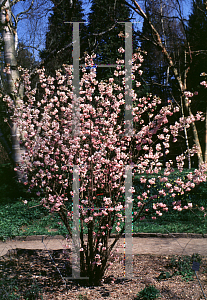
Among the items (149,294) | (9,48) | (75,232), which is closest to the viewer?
(149,294)

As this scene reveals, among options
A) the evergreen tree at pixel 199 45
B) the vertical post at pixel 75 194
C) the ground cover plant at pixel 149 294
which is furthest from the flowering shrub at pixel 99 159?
the evergreen tree at pixel 199 45

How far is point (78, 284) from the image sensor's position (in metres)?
3.70

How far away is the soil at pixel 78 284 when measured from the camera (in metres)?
3.32

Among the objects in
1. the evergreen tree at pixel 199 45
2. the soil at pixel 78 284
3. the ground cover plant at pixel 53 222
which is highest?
the evergreen tree at pixel 199 45

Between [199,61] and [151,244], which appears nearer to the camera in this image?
[151,244]

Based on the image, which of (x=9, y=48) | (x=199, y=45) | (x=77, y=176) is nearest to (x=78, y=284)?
(x=77, y=176)

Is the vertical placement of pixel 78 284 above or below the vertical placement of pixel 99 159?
below

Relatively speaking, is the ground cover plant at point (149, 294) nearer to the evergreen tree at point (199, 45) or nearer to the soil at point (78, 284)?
the soil at point (78, 284)

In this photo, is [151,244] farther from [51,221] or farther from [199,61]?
[199,61]

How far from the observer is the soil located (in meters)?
3.32

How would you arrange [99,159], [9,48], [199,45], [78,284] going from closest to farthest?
1. [99,159]
2. [78,284]
3. [9,48]
4. [199,45]

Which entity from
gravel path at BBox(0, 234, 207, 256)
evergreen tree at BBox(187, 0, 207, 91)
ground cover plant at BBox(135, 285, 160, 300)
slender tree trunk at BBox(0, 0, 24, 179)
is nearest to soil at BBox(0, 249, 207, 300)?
ground cover plant at BBox(135, 285, 160, 300)

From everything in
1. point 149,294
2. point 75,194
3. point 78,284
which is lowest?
point 78,284

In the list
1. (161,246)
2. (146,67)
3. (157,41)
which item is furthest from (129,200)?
(146,67)
